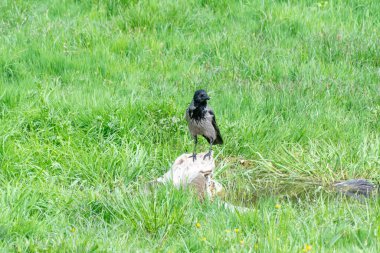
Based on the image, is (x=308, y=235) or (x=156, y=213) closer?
(x=308, y=235)

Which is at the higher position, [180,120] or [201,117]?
[201,117]

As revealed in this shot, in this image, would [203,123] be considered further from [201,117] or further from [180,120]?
[180,120]

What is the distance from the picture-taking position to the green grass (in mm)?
5160

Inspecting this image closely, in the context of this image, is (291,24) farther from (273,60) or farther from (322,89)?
(322,89)

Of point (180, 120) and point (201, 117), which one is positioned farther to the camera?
point (180, 120)

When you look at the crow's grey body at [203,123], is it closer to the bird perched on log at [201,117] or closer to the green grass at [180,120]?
the bird perched on log at [201,117]

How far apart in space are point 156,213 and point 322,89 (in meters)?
3.69

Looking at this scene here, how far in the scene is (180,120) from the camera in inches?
292

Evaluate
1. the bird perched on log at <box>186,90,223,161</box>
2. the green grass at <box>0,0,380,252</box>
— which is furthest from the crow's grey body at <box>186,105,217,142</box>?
the green grass at <box>0,0,380,252</box>

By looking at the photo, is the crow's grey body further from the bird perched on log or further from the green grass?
the green grass

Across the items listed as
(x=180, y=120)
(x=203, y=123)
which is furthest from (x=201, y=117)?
(x=180, y=120)

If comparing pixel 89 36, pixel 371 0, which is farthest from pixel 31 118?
pixel 371 0

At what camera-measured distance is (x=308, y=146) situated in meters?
7.23

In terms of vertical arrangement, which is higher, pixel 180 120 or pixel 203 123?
pixel 203 123
